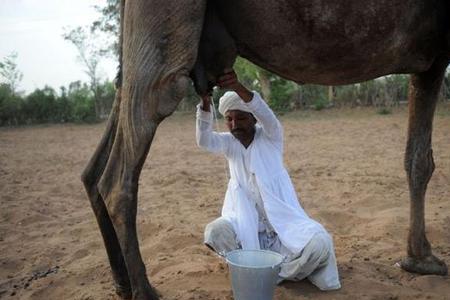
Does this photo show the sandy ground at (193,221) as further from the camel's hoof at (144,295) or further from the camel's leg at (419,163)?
the camel's hoof at (144,295)

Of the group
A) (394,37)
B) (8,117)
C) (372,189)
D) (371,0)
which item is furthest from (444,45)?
(8,117)

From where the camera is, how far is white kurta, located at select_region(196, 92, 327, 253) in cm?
352

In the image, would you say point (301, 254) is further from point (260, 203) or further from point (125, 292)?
point (125, 292)

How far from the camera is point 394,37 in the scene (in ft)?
8.95

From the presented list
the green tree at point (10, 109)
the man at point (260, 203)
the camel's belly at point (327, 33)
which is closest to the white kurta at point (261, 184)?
the man at point (260, 203)

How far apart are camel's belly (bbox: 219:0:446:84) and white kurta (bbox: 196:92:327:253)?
0.69m

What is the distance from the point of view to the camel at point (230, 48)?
8.54 feet

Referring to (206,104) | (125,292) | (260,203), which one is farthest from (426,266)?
(125,292)

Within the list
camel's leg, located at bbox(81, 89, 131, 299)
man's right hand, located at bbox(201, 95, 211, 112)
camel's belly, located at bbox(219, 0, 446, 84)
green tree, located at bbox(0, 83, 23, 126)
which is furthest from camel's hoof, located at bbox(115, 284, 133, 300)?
green tree, located at bbox(0, 83, 23, 126)

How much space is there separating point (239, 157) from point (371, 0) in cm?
159

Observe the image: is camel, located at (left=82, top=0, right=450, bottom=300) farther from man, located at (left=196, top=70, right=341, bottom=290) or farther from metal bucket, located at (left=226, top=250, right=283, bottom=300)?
man, located at (left=196, top=70, right=341, bottom=290)

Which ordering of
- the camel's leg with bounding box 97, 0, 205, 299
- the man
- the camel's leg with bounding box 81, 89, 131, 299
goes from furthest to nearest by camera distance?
1. the man
2. the camel's leg with bounding box 81, 89, 131, 299
3. the camel's leg with bounding box 97, 0, 205, 299

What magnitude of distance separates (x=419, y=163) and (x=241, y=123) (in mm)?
1344

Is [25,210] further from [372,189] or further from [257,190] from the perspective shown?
[372,189]
